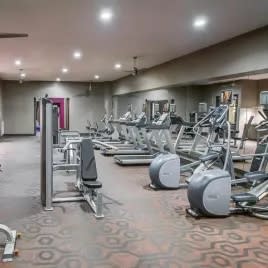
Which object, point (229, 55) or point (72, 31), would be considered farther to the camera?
point (229, 55)

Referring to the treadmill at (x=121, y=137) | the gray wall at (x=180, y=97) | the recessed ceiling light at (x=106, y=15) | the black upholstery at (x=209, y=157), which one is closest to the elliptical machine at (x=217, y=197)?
the black upholstery at (x=209, y=157)

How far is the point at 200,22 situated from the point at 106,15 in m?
1.69

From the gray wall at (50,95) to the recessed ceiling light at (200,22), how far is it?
38.4 feet

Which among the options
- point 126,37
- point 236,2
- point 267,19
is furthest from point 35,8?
point 267,19

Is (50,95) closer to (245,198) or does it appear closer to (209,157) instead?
(209,157)

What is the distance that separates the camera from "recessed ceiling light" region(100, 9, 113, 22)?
17.4ft

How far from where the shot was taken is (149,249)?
3213mm

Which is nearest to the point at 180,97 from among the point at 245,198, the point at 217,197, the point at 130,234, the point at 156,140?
the point at 156,140

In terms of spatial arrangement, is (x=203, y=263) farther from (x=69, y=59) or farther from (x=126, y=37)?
(x=69, y=59)

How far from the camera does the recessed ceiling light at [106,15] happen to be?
17.4 feet

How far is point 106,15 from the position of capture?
551 cm

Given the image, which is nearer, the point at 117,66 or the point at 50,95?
the point at 117,66

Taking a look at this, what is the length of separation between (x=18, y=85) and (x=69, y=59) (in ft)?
27.0

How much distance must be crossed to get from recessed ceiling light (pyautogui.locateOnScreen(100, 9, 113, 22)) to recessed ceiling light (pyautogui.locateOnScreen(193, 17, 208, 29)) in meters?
1.50
